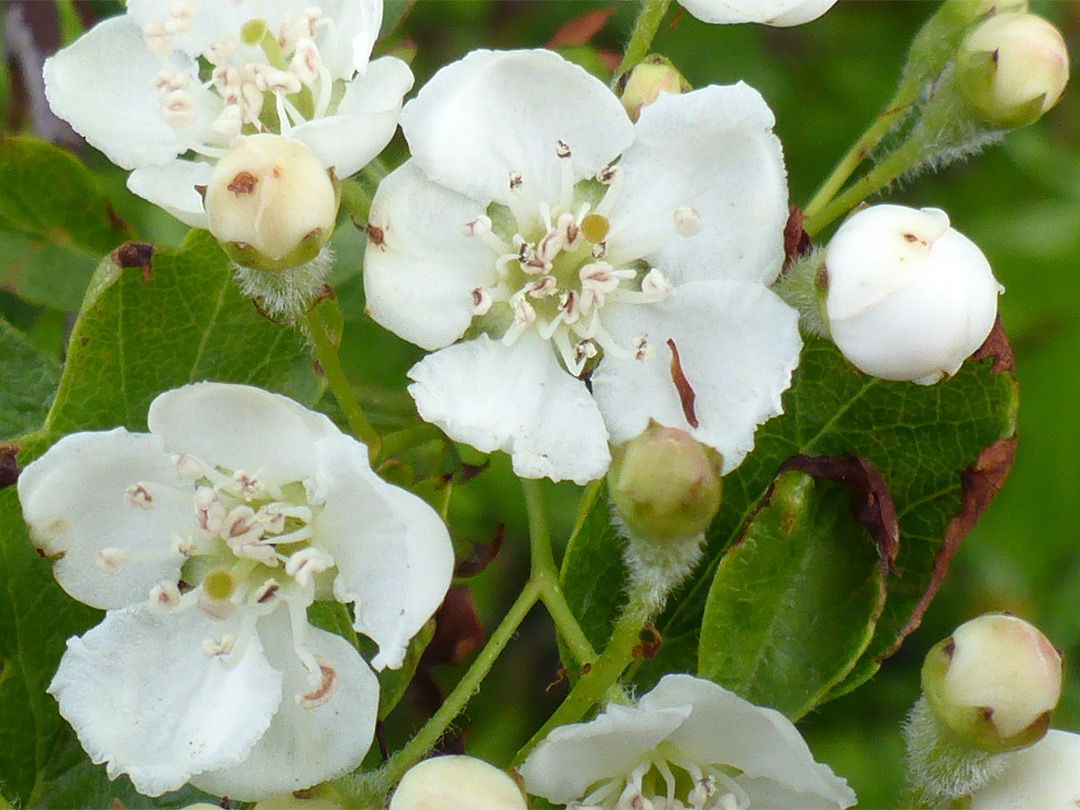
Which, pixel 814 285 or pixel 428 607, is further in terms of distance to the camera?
pixel 814 285

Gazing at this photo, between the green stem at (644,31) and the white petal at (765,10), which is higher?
the white petal at (765,10)

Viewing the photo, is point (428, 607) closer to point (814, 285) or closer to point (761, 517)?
point (761, 517)

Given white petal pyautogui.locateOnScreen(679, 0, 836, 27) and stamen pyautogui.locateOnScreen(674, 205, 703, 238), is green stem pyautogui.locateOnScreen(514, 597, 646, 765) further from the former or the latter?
white petal pyautogui.locateOnScreen(679, 0, 836, 27)

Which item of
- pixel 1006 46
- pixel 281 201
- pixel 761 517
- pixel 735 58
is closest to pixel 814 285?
pixel 761 517

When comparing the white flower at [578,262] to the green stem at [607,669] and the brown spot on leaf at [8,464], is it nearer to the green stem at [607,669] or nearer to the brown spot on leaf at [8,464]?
the green stem at [607,669]

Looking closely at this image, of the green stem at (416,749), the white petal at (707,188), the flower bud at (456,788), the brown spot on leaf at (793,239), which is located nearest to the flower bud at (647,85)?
the white petal at (707,188)

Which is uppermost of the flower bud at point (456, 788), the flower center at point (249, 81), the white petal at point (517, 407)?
the flower center at point (249, 81)
